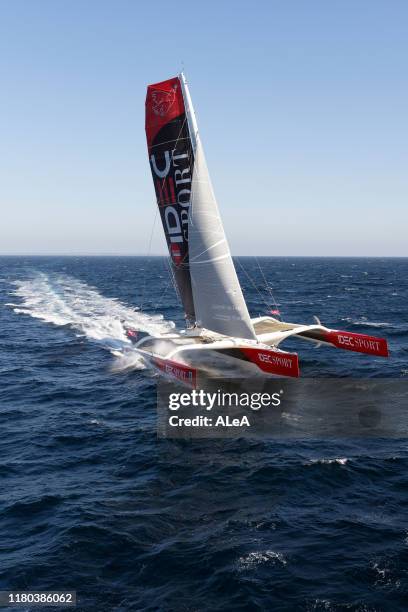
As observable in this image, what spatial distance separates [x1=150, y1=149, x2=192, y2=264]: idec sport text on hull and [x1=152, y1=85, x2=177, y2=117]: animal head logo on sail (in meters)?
1.58

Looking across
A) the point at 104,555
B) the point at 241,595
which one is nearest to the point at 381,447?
the point at 241,595

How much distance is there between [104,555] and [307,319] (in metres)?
29.2

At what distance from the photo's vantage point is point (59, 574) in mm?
9414

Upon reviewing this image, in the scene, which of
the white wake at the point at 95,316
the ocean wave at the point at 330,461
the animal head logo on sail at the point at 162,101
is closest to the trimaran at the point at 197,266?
the animal head logo on sail at the point at 162,101

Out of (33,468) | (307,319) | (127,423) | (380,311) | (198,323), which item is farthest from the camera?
(380,311)

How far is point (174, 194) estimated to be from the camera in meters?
21.3

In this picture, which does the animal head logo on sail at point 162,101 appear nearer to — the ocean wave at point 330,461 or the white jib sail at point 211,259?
the white jib sail at point 211,259

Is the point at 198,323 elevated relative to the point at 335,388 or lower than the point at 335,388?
elevated

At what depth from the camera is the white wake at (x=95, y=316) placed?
2780 centimetres

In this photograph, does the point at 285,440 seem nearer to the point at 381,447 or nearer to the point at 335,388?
the point at 381,447

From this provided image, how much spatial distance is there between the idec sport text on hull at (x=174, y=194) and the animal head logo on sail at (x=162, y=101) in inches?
62.2

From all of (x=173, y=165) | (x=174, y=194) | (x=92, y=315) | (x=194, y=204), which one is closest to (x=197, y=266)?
(x=194, y=204)

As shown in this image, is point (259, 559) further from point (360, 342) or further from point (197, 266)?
point (360, 342)

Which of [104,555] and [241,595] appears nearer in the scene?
[241,595]
